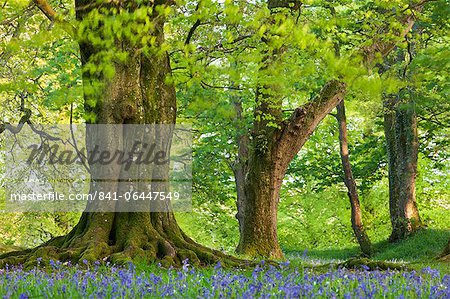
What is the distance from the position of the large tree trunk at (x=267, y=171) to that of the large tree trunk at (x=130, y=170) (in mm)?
4290

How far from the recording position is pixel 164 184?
10727 millimetres

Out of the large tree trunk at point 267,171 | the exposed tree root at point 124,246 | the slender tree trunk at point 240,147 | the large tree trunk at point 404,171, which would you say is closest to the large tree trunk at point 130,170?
the exposed tree root at point 124,246

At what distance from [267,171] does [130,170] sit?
17.6ft

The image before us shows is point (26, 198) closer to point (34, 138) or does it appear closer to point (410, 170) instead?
point (34, 138)

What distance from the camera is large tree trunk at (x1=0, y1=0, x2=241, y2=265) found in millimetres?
9820

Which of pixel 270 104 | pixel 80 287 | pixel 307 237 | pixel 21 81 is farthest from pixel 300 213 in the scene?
A: pixel 80 287

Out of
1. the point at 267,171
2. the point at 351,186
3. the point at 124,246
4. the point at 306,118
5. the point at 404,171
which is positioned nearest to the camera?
the point at 124,246

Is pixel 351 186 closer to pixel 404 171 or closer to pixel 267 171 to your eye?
pixel 404 171

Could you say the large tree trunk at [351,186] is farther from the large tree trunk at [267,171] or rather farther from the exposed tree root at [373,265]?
the exposed tree root at [373,265]

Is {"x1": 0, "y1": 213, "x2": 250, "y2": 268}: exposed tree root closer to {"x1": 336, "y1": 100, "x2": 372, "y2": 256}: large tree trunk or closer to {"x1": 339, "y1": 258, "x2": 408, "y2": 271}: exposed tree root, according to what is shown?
{"x1": 339, "y1": 258, "x2": 408, "y2": 271}: exposed tree root

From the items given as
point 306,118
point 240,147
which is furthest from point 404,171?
point 306,118

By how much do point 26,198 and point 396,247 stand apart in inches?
761

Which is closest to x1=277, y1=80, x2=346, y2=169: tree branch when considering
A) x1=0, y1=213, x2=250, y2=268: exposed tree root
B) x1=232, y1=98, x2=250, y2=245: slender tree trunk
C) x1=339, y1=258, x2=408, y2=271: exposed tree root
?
x1=232, y1=98, x2=250, y2=245: slender tree trunk

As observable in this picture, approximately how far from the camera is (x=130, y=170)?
34.5 ft
